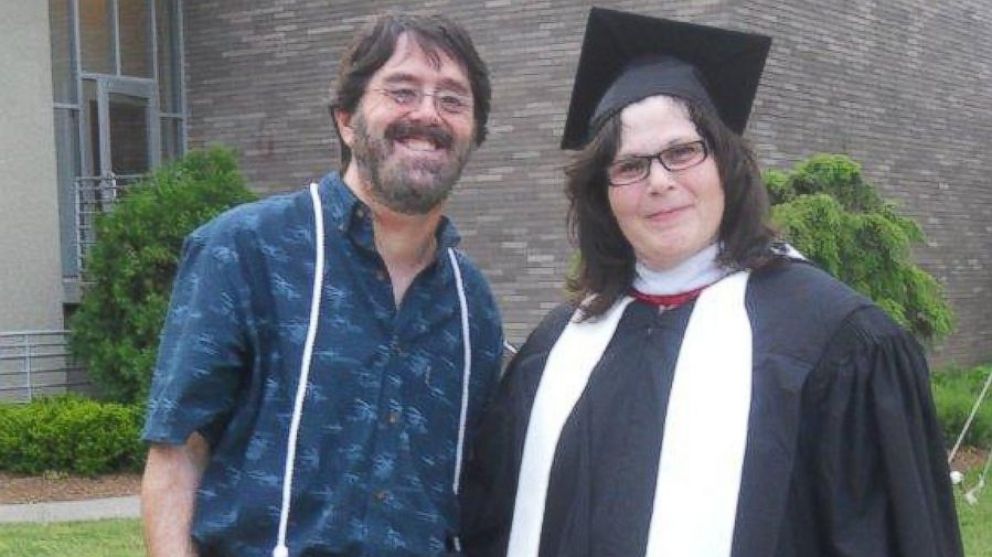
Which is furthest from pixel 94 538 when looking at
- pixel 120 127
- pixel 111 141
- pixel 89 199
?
pixel 120 127

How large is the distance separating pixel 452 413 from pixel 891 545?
1.00 metres

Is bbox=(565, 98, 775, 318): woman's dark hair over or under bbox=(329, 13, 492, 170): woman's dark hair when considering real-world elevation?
under

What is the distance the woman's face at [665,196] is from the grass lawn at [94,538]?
500 centimetres

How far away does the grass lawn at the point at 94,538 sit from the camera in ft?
25.6

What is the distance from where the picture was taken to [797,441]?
9.18 feet

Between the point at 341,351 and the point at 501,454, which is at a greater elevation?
the point at 341,351

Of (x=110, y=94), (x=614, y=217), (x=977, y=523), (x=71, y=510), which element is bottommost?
(x=71, y=510)

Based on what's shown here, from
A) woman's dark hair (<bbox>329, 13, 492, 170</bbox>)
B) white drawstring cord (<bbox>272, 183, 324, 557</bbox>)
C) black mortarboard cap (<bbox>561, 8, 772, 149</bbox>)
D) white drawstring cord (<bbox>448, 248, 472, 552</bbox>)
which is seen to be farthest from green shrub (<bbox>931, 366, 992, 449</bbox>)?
white drawstring cord (<bbox>272, 183, 324, 557</bbox>)

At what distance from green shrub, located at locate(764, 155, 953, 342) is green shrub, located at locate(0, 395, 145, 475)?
17.2ft

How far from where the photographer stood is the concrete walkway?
9219 mm

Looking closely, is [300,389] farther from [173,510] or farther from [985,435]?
[985,435]

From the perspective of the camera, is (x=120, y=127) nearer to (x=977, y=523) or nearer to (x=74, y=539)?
(x=74, y=539)

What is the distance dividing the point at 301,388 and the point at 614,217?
0.79m

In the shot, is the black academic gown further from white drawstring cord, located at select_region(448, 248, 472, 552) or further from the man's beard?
the man's beard
